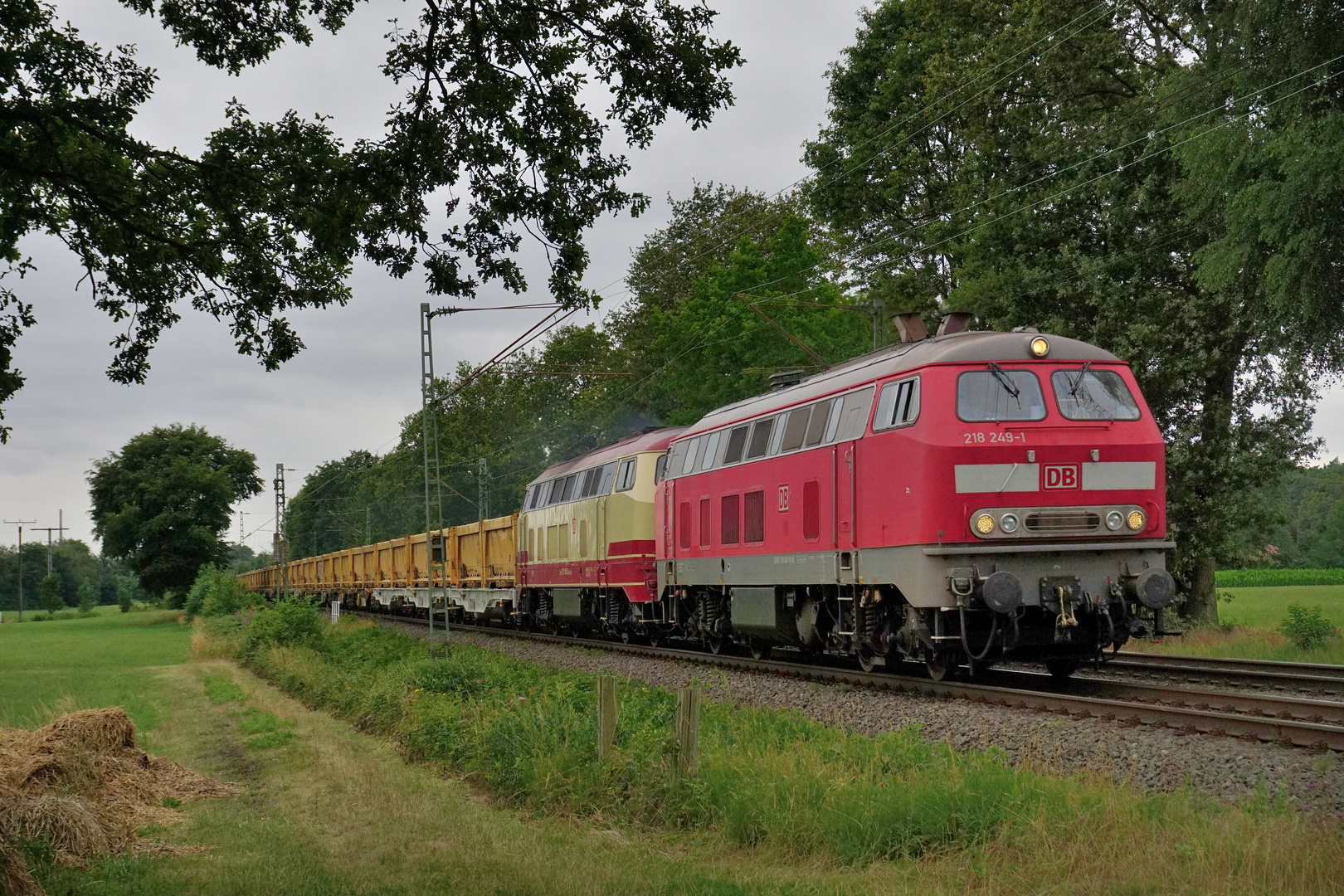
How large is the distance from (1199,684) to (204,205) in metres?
12.8

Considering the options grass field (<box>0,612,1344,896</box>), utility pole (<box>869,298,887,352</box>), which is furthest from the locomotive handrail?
utility pole (<box>869,298,887,352</box>)

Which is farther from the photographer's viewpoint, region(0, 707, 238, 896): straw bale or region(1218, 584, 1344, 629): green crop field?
region(1218, 584, 1344, 629): green crop field

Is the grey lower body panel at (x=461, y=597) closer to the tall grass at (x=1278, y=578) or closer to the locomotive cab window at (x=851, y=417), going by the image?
the locomotive cab window at (x=851, y=417)

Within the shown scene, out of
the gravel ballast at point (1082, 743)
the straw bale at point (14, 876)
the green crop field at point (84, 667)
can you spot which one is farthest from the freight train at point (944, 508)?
the green crop field at point (84, 667)

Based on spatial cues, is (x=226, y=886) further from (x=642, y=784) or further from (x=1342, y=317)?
(x=1342, y=317)

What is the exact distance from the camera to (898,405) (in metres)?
14.6

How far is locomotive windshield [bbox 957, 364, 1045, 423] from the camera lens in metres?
13.9

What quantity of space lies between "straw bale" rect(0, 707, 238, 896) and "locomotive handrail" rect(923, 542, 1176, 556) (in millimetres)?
7739

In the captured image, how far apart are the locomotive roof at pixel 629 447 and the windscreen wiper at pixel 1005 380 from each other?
11793 mm

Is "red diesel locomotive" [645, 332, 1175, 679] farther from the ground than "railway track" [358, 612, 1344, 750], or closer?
farther from the ground

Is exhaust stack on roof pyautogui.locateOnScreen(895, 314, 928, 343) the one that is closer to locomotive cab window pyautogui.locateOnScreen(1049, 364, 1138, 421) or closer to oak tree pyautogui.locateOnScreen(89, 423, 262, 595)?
locomotive cab window pyautogui.locateOnScreen(1049, 364, 1138, 421)

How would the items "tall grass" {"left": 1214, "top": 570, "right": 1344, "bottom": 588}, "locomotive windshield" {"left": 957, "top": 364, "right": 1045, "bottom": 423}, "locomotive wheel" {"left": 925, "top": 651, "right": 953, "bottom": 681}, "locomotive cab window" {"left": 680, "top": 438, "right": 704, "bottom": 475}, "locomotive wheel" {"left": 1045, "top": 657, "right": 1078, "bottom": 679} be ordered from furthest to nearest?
"tall grass" {"left": 1214, "top": 570, "right": 1344, "bottom": 588}, "locomotive cab window" {"left": 680, "top": 438, "right": 704, "bottom": 475}, "locomotive wheel" {"left": 1045, "top": 657, "right": 1078, "bottom": 679}, "locomotive wheel" {"left": 925, "top": 651, "right": 953, "bottom": 681}, "locomotive windshield" {"left": 957, "top": 364, "right": 1045, "bottom": 423}

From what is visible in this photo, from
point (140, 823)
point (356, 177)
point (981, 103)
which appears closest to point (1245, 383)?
point (981, 103)

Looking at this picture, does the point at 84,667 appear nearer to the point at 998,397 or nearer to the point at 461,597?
the point at 461,597
